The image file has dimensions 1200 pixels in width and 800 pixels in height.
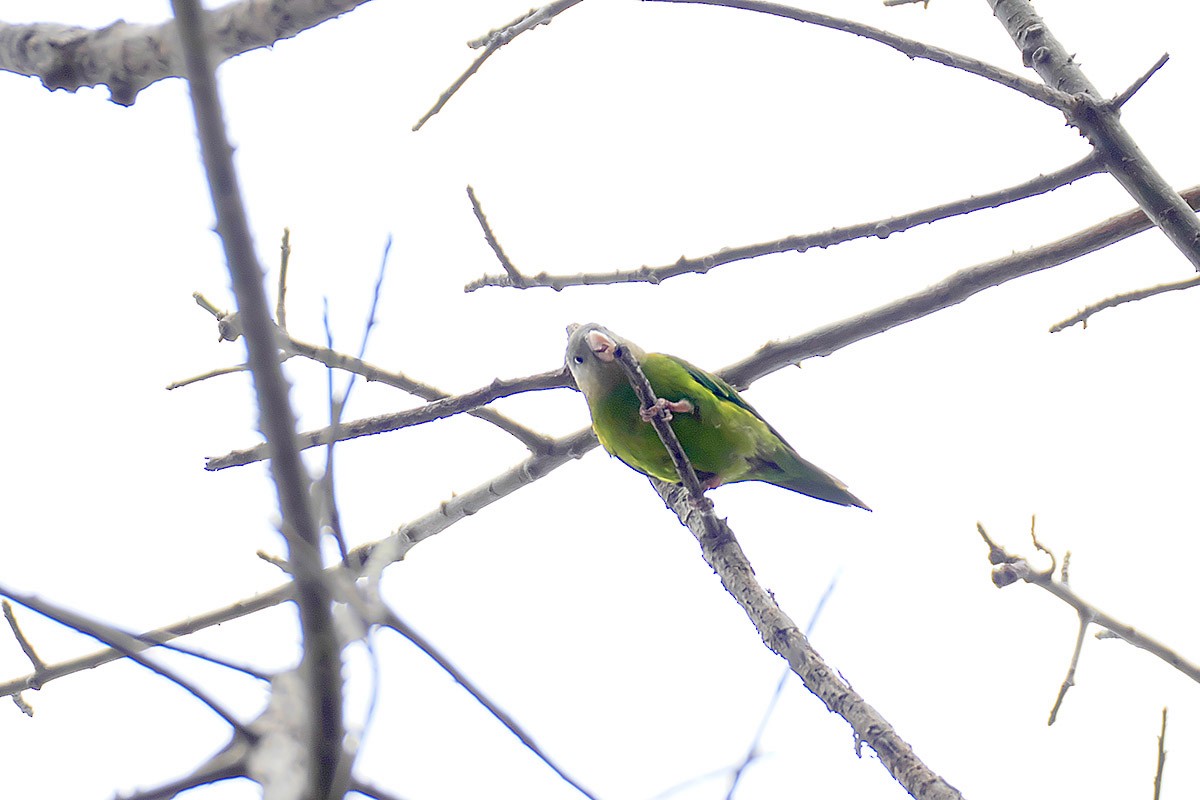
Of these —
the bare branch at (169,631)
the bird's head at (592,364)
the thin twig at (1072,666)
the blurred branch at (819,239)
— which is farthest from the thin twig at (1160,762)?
the bird's head at (592,364)

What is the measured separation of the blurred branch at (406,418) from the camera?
319cm

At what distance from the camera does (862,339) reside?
369cm

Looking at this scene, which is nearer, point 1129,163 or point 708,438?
point 1129,163

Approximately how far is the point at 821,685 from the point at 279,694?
1.68 meters

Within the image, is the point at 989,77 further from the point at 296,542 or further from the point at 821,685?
the point at 296,542

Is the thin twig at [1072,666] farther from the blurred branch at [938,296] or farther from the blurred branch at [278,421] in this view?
the blurred branch at [278,421]

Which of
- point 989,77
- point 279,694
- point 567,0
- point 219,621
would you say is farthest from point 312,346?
point 279,694

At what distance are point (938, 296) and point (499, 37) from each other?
5.69 feet

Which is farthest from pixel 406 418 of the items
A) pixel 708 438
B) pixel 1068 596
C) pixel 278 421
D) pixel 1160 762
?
pixel 278 421

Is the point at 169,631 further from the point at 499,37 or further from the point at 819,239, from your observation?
Result: the point at 819,239

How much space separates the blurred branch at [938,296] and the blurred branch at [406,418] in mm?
984

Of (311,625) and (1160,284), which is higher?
(1160,284)

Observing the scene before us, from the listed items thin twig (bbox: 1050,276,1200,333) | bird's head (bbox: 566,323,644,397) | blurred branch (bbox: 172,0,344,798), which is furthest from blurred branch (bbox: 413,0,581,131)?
blurred branch (bbox: 172,0,344,798)

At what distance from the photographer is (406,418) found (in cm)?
325
